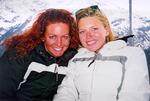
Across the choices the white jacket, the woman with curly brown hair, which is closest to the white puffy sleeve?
the white jacket

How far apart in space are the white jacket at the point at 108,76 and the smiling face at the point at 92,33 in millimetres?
49

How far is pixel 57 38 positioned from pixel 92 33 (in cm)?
25

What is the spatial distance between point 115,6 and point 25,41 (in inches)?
27.3

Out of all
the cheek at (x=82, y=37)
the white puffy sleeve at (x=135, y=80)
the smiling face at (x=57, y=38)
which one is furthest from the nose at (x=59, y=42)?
the white puffy sleeve at (x=135, y=80)

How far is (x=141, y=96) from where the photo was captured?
2.02 m

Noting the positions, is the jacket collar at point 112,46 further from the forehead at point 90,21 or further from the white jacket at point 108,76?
the forehead at point 90,21

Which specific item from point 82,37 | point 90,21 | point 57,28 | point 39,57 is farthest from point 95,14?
point 39,57

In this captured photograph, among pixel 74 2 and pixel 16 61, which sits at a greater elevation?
pixel 74 2

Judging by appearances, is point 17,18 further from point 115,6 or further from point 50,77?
point 115,6

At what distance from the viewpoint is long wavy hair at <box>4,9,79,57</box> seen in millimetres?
2273

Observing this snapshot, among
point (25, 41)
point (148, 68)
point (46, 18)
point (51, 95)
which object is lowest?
point (51, 95)

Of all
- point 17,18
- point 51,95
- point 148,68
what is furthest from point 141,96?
point 17,18

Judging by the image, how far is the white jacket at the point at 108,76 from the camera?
205 centimetres

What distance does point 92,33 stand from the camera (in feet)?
7.25
